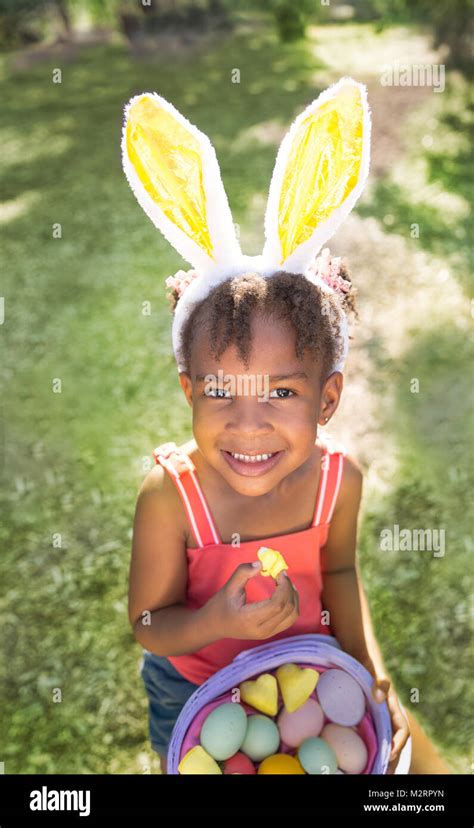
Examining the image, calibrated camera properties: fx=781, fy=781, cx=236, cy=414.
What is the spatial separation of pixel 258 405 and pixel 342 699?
2.25 feet

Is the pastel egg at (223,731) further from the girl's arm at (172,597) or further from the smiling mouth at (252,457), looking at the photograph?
the smiling mouth at (252,457)

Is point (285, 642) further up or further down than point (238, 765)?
further up

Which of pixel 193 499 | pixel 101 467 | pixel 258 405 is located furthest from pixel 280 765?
pixel 101 467

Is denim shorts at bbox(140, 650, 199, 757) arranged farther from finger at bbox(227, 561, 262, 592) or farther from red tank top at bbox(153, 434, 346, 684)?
finger at bbox(227, 561, 262, 592)

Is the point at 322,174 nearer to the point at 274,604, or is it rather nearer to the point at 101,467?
the point at 274,604

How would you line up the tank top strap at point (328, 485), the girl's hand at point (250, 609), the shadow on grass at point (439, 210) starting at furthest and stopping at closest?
the shadow on grass at point (439, 210) → the tank top strap at point (328, 485) → the girl's hand at point (250, 609)

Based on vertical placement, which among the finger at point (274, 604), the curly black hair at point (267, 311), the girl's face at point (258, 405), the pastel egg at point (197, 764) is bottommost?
the pastel egg at point (197, 764)

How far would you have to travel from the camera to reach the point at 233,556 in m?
1.62

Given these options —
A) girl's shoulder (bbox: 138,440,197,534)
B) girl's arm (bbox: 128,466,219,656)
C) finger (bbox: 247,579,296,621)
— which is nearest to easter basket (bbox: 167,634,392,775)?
girl's arm (bbox: 128,466,219,656)

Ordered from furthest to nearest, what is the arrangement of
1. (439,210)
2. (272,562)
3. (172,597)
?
(439,210), (172,597), (272,562)

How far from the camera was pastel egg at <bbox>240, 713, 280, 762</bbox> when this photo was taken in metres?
1.59

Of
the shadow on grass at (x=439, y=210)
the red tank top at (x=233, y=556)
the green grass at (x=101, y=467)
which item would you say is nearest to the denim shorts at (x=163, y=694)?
the red tank top at (x=233, y=556)

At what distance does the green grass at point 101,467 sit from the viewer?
220cm
